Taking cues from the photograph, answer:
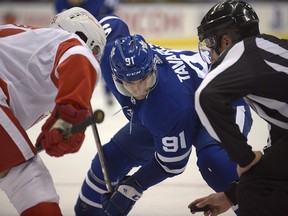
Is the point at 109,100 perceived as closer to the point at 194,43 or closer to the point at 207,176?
the point at 194,43

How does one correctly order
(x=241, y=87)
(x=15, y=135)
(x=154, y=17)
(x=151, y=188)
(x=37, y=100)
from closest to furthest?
(x=241, y=87)
(x=15, y=135)
(x=37, y=100)
(x=151, y=188)
(x=154, y=17)

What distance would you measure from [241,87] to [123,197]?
0.97 m

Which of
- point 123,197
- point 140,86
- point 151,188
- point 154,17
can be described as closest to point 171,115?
point 140,86

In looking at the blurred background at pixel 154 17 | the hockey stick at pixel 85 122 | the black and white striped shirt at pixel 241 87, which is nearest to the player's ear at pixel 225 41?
the black and white striped shirt at pixel 241 87

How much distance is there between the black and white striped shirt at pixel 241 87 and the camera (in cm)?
185

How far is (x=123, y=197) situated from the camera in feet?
8.70

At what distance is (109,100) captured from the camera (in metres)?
6.15

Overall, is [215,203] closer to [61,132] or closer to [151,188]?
[61,132]

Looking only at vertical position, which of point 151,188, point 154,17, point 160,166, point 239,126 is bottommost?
point 154,17

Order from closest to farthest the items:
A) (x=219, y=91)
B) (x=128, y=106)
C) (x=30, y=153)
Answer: (x=219, y=91), (x=30, y=153), (x=128, y=106)

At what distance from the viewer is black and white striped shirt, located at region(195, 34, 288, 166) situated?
1.85 metres

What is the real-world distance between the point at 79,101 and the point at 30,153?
0.28m

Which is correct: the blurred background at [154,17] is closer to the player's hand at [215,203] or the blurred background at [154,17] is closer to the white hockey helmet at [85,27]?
the white hockey helmet at [85,27]

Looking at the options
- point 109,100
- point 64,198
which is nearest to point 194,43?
point 109,100
